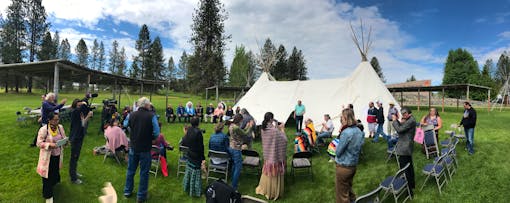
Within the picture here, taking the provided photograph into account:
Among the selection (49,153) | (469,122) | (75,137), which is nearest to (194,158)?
(49,153)

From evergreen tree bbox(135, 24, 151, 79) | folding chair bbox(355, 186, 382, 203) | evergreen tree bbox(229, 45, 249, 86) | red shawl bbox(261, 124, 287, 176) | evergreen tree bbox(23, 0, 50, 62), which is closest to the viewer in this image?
folding chair bbox(355, 186, 382, 203)

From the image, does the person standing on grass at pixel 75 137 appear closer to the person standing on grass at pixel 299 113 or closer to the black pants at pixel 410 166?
the black pants at pixel 410 166

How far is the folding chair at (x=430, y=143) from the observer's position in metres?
5.57

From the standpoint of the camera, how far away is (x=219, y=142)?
422cm

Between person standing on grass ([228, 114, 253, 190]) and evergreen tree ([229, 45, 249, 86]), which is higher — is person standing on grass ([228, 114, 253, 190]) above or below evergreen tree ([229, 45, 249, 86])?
below

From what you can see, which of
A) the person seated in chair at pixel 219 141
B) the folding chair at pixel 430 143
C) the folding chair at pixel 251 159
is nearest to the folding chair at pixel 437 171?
the folding chair at pixel 430 143

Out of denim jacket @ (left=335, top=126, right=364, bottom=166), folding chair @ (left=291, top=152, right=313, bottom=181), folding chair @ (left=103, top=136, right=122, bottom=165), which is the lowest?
folding chair @ (left=103, top=136, right=122, bottom=165)

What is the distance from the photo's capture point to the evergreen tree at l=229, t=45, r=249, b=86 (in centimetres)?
4006

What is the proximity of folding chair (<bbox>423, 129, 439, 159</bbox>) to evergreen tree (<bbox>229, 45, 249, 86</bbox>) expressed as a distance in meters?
34.6

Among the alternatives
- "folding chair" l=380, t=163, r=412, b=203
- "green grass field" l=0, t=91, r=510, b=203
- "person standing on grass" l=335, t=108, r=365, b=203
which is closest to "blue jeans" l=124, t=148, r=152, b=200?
"green grass field" l=0, t=91, r=510, b=203

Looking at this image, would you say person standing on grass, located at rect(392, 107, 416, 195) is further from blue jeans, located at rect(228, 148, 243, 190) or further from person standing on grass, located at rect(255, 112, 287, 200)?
blue jeans, located at rect(228, 148, 243, 190)

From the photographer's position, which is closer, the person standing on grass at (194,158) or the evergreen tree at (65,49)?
the person standing on grass at (194,158)

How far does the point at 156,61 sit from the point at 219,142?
39.4 metres

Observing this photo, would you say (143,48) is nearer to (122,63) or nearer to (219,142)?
(122,63)
